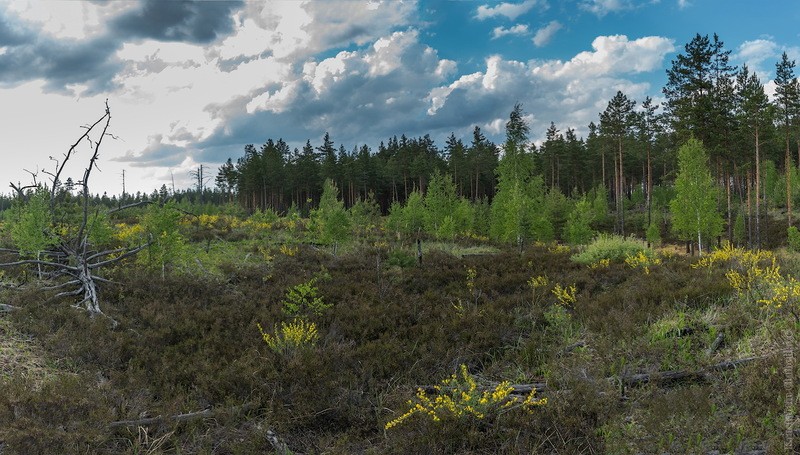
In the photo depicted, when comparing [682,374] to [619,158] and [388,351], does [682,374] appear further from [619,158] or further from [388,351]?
[619,158]

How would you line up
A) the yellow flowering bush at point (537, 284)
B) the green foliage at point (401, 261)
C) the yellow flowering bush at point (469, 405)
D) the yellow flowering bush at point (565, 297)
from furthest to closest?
the green foliage at point (401, 261)
the yellow flowering bush at point (537, 284)
the yellow flowering bush at point (565, 297)
the yellow flowering bush at point (469, 405)

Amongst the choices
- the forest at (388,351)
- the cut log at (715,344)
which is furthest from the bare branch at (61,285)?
the cut log at (715,344)

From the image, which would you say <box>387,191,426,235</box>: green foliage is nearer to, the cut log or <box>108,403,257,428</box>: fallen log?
the cut log

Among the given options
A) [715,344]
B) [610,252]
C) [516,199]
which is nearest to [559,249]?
[610,252]

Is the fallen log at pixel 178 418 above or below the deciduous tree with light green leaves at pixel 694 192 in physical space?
below

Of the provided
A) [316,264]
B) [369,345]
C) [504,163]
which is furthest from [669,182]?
[369,345]

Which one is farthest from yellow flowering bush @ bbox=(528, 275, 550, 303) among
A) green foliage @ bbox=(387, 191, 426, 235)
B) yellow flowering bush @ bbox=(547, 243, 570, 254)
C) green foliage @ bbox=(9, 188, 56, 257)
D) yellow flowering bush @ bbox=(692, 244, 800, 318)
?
green foliage @ bbox=(387, 191, 426, 235)

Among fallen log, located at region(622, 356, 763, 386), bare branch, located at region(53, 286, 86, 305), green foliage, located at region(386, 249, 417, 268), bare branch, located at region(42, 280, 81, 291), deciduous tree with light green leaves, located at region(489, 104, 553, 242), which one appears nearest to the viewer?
fallen log, located at region(622, 356, 763, 386)

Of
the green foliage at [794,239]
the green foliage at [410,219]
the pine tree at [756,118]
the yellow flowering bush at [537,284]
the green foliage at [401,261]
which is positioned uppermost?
the pine tree at [756,118]

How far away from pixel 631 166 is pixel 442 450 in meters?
65.6

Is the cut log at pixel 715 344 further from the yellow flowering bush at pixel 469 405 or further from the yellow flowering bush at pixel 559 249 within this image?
the yellow flowering bush at pixel 559 249

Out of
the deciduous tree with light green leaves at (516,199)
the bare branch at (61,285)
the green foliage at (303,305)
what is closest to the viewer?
the bare branch at (61,285)

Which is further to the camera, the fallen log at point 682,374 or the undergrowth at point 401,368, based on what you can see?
the fallen log at point 682,374

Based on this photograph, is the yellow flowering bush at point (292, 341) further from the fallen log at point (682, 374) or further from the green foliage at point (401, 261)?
the green foliage at point (401, 261)
